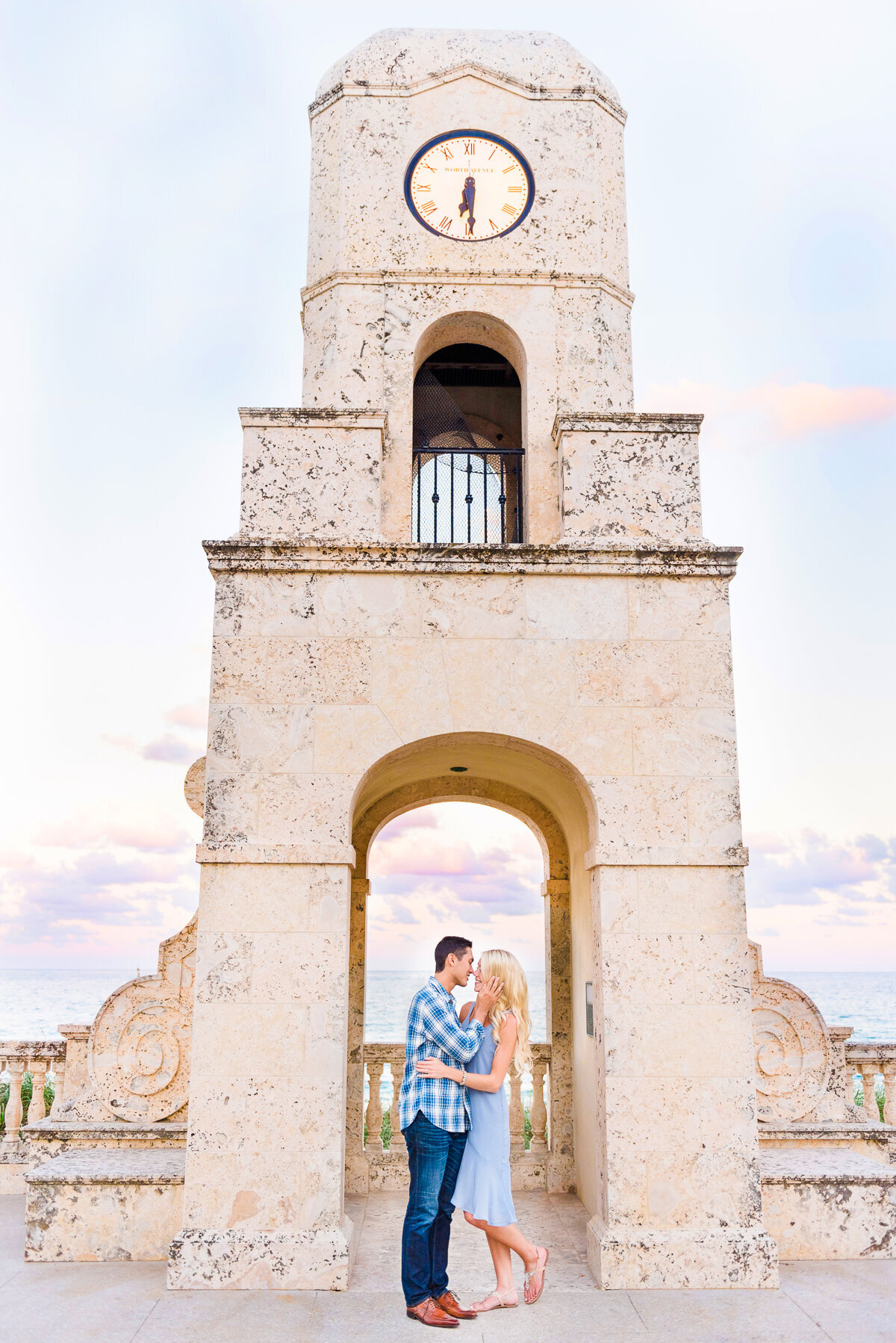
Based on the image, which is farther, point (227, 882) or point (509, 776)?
point (509, 776)

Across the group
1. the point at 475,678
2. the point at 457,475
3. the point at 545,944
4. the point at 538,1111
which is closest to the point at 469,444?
the point at 457,475

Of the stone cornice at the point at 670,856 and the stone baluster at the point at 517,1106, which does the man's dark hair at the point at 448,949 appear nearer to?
the stone cornice at the point at 670,856

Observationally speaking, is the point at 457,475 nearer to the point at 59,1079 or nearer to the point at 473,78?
the point at 473,78

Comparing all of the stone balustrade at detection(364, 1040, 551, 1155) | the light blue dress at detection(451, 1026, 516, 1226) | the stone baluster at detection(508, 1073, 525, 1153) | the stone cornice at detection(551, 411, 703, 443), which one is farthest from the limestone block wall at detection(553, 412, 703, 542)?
the stone balustrade at detection(364, 1040, 551, 1155)

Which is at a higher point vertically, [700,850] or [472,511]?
[472,511]

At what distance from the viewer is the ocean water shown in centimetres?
5334

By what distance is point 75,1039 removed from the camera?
8.12 metres

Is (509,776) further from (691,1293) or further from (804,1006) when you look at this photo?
(691,1293)

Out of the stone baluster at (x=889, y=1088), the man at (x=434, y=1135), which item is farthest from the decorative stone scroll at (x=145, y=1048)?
the stone baluster at (x=889, y=1088)

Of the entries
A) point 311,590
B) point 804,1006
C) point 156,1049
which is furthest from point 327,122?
point 804,1006

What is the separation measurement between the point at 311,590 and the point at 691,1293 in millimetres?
4629

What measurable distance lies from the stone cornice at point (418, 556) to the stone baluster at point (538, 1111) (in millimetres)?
4334

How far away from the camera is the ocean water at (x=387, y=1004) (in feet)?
175

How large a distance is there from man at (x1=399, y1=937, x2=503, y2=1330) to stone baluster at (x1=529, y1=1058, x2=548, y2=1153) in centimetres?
309
